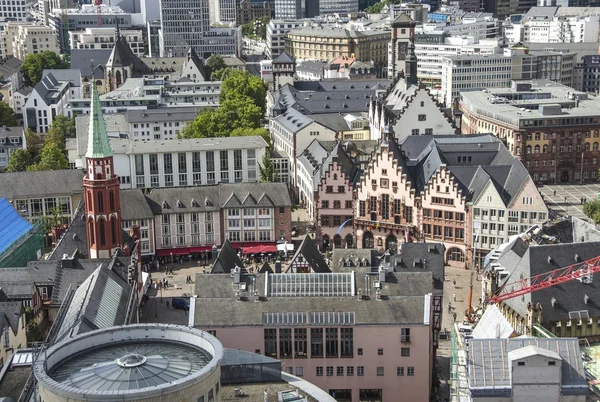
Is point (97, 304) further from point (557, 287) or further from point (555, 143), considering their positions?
point (555, 143)

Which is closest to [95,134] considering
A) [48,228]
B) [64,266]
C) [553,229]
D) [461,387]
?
[64,266]

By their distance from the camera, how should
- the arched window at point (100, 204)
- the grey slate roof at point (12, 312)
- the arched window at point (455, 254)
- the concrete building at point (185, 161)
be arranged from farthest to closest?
the concrete building at point (185, 161) < the arched window at point (455, 254) < the arched window at point (100, 204) < the grey slate roof at point (12, 312)

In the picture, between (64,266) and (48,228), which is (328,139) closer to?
(48,228)

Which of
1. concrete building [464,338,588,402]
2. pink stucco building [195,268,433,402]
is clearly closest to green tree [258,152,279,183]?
pink stucco building [195,268,433,402]

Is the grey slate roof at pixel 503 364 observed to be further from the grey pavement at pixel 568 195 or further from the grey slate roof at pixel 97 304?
the grey pavement at pixel 568 195

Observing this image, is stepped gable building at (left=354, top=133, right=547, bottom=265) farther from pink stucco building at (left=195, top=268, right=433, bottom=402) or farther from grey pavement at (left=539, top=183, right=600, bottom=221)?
pink stucco building at (left=195, top=268, right=433, bottom=402)

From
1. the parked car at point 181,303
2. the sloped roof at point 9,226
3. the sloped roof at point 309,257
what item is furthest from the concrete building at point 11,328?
the sloped roof at point 9,226

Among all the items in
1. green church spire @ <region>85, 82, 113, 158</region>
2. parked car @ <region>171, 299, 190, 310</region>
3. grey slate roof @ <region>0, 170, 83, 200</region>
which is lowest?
parked car @ <region>171, 299, 190, 310</region>
